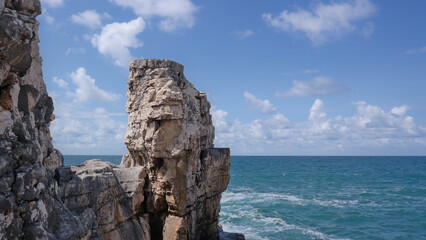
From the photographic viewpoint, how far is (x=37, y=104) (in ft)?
25.7

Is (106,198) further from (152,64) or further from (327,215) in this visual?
(327,215)

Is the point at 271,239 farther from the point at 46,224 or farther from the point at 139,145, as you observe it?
the point at 46,224

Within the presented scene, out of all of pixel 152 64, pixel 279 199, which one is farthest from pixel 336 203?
pixel 152 64

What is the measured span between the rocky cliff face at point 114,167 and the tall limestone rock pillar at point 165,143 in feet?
0.13

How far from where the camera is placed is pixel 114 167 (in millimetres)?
14273

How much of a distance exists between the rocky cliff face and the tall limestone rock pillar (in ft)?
0.13

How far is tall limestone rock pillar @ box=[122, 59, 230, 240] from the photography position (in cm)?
1516

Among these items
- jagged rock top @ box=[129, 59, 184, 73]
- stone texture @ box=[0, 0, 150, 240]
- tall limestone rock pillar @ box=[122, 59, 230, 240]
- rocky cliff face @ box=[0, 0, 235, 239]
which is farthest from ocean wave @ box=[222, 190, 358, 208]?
stone texture @ box=[0, 0, 150, 240]

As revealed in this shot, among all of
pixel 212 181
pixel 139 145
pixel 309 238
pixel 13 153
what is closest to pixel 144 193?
pixel 139 145

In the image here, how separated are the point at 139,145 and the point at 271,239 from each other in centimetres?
1574

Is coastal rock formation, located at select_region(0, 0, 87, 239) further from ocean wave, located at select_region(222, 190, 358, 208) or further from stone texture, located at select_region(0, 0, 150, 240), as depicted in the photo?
ocean wave, located at select_region(222, 190, 358, 208)

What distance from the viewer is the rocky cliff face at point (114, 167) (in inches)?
247

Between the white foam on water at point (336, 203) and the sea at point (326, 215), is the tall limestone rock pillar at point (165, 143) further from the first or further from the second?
the white foam on water at point (336, 203)

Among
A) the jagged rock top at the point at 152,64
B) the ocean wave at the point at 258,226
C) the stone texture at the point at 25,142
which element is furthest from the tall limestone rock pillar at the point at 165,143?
the ocean wave at the point at 258,226
